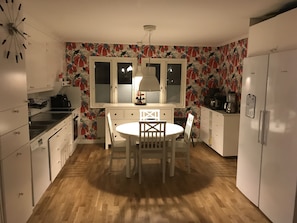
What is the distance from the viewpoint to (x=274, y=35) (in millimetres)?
2625

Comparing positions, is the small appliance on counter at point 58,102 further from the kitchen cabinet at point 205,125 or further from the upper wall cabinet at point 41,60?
the kitchen cabinet at point 205,125

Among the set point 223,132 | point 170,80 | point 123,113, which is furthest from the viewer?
point 170,80

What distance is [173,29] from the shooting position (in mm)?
3893

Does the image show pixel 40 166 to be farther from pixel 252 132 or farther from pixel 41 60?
pixel 252 132

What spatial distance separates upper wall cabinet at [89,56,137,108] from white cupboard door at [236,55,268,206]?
3068mm

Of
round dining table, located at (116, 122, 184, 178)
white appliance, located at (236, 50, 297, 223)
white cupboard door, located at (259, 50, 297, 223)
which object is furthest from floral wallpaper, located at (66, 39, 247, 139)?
white cupboard door, located at (259, 50, 297, 223)

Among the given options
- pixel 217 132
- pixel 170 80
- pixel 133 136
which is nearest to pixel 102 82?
pixel 170 80

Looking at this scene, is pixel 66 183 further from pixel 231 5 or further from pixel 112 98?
pixel 231 5

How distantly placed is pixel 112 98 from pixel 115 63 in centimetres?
80

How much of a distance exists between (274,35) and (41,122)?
10.8ft

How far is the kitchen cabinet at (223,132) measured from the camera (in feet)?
15.1

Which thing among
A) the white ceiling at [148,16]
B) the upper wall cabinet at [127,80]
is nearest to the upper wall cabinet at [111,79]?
the upper wall cabinet at [127,80]

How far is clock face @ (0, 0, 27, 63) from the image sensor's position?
2006 millimetres

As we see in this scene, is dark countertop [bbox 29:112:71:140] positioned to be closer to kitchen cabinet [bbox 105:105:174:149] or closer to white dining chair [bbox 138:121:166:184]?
kitchen cabinet [bbox 105:105:174:149]
